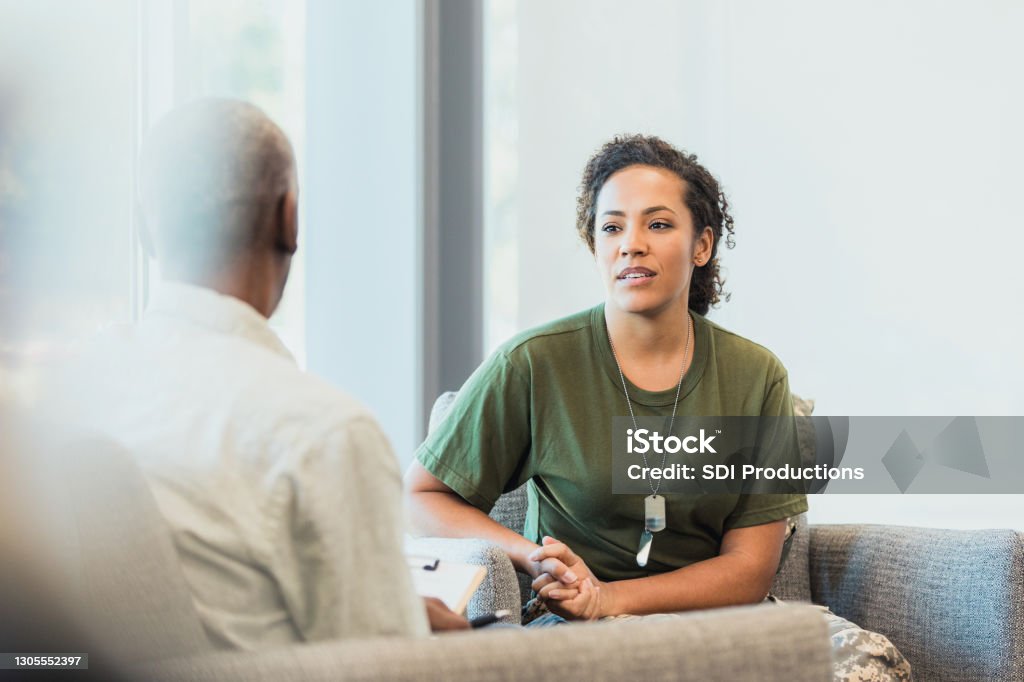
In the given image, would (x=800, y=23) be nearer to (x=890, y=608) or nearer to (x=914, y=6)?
(x=914, y=6)

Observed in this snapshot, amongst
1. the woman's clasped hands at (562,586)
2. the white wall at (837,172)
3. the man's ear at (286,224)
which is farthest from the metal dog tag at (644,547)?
the white wall at (837,172)

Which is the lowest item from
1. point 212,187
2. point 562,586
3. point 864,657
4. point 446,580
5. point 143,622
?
point 864,657

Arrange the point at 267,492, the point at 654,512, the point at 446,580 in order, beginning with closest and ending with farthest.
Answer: the point at 267,492, the point at 446,580, the point at 654,512

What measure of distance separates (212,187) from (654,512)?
1.04 meters

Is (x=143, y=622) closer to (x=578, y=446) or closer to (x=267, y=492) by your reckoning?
(x=267, y=492)

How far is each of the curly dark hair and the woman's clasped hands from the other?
2.07ft

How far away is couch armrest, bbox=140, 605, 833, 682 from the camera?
0.80m

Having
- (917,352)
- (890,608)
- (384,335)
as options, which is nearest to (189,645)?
(890,608)

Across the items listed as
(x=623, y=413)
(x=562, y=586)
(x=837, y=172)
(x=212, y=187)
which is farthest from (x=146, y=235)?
(x=837, y=172)

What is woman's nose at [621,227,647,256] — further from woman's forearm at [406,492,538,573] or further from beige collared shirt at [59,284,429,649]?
beige collared shirt at [59,284,429,649]

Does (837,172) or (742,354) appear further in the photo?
(837,172)

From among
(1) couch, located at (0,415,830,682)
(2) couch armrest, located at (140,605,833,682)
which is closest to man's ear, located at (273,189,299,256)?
(1) couch, located at (0,415,830,682)

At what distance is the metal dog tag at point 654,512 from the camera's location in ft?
5.82

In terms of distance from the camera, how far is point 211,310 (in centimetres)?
93
